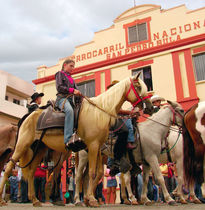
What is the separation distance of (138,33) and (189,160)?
13.9 m

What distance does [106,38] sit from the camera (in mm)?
18875

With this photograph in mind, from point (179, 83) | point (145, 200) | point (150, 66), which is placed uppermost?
point (150, 66)

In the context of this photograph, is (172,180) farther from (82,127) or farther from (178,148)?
(82,127)

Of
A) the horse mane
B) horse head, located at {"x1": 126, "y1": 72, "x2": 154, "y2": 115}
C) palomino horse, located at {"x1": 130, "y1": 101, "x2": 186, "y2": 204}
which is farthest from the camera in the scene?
palomino horse, located at {"x1": 130, "y1": 101, "x2": 186, "y2": 204}

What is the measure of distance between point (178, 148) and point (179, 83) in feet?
27.5

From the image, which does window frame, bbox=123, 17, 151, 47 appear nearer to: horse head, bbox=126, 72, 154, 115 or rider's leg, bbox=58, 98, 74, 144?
horse head, bbox=126, 72, 154, 115

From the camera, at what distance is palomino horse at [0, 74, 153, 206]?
492cm

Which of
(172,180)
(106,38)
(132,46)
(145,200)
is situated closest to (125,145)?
(145,200)

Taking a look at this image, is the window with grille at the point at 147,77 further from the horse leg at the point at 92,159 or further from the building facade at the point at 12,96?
the building facade at the point at 12,96

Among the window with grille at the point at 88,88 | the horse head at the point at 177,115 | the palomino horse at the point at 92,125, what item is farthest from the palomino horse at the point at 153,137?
the window with grille at the point at 88,88

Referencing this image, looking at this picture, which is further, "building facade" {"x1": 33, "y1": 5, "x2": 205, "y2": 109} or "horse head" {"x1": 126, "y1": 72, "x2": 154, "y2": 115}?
"building facade" {"x1": 33, "y1": 5, "x2": 205, "y2": 109}

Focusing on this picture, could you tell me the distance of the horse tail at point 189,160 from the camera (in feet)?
18.2

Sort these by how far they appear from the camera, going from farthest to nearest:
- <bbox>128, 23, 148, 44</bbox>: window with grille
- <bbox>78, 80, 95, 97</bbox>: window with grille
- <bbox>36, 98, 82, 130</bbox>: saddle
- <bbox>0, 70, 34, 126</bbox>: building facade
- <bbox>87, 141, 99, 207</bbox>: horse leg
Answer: <bbox>0, 70, 34, 126</bbox>: building facade < <bbox>78, 80, 95, 97</bbox>: window with grille < <bbox>128, 23, 148, 44</bbox>: window with grille < <bbox>36, 98, 82, 130</bbox>: saddle < <bbox>87, 141, 99, 207</bbox>: horse leg

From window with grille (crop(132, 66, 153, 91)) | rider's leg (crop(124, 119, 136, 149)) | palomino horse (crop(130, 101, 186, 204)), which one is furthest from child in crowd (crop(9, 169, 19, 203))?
window with grille (crop(132, 66, 153, 91))
